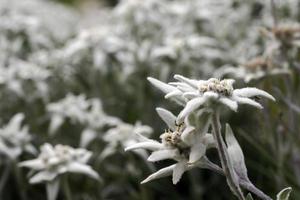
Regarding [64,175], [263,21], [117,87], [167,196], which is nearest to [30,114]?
[117,87]

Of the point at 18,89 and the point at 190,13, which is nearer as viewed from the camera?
the point at 18,89

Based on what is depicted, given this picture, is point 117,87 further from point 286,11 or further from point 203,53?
point 286,11

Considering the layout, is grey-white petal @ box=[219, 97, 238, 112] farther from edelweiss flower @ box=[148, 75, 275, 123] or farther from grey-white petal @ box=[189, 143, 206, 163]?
grey-white petal @ box=[189, 143, 206, 163]

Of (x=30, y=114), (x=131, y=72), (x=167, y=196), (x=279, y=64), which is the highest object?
(x=279, y=64)

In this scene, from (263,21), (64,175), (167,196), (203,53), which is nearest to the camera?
(64,175)

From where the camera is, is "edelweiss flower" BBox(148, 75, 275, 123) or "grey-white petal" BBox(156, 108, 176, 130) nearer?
"edelweiss flower" BBox(148, 75, 275, 123)

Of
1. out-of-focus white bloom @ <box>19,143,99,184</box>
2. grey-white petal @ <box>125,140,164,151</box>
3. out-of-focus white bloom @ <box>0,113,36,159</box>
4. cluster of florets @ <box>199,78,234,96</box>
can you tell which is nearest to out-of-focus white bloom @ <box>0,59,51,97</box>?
out-of-focus white bloom @ <box>0,113,36,159</box>

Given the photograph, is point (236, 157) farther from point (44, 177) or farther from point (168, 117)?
point (44, 177)
